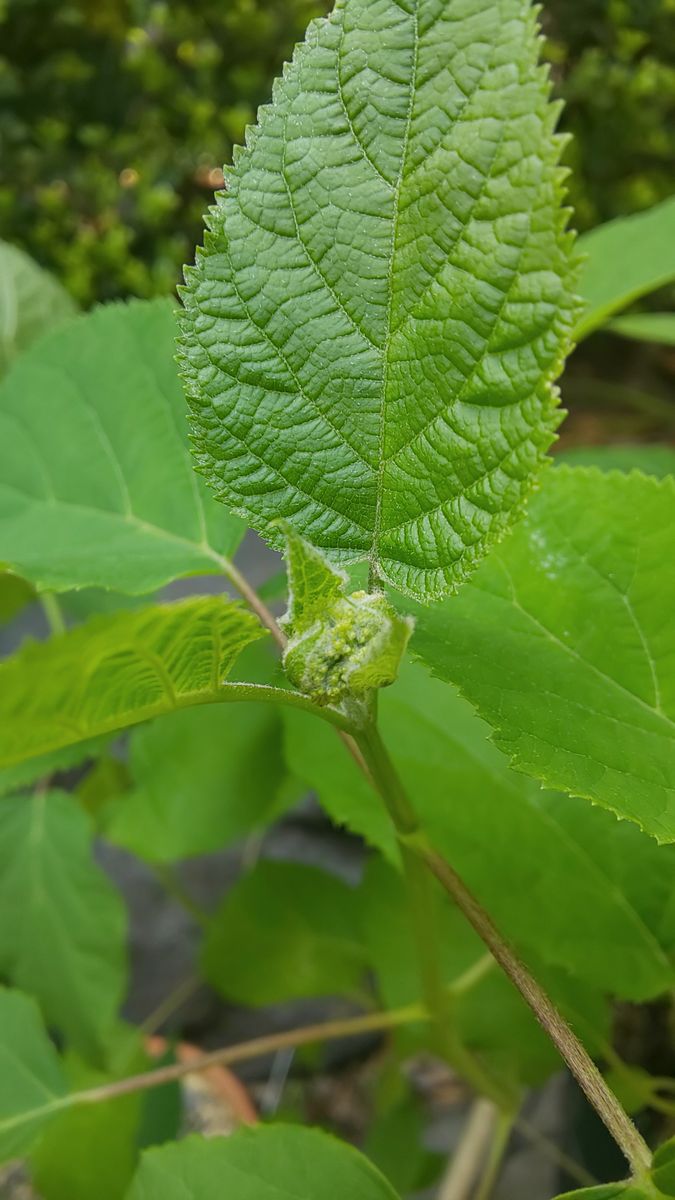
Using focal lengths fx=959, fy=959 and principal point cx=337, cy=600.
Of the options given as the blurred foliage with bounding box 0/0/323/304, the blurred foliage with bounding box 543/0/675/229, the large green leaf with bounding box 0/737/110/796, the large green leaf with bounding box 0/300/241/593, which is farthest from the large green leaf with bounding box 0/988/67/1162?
the blurred foliage with bounding box 543/0/675/229

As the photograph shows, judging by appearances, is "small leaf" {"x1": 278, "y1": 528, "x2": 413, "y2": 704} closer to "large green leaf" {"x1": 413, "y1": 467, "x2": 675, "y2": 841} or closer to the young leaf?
"large green leaf" {"x1": 413, "y1": 467, "x2": 675, "y2": 841}

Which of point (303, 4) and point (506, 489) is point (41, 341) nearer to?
point (506, 489)

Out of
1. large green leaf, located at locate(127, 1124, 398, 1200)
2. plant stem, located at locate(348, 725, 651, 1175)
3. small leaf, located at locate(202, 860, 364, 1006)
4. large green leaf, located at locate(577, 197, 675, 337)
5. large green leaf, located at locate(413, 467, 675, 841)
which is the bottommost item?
small leaf, located at locate(202, 860, 364, 1006)

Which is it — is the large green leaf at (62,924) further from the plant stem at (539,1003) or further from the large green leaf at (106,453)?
the plant stem at (539,1003)

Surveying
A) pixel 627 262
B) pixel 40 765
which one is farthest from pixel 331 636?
pixel 627 262

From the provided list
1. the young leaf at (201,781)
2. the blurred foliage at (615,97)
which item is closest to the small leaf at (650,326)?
the young leaf at (201,781)

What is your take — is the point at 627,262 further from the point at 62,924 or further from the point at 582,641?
the point at 62,924
